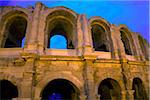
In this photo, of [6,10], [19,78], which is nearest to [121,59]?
[19,78]

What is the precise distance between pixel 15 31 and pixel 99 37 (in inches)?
265

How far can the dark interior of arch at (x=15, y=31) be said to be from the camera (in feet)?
39.1

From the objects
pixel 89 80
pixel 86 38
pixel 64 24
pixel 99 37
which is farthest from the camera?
pixel 99 37

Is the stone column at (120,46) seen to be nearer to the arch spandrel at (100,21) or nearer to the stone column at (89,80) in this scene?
the arch spandrel at (100,21)

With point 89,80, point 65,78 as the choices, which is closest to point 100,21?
point 89,80

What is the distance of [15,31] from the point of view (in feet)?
43.1

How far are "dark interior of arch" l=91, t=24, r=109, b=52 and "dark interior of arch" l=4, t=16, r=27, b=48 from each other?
5432 mm

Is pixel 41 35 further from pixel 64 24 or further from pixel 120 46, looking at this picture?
pixel 120 46

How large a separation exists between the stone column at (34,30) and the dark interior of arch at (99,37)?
14.3ft

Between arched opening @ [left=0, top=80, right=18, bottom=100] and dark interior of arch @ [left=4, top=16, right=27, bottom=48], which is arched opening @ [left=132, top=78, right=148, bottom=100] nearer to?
arched opening @ [left=0, top=80, right=18, bottom=100]

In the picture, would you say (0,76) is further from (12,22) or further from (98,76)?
(98,76)

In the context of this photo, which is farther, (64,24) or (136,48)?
(136,48)

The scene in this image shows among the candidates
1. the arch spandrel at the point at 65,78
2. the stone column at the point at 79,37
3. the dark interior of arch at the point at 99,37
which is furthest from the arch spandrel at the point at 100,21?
the arch spandrel at the point at 65,78

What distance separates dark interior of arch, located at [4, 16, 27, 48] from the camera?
11.9 meters
